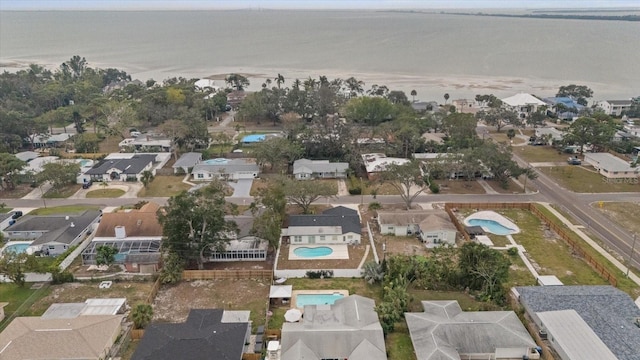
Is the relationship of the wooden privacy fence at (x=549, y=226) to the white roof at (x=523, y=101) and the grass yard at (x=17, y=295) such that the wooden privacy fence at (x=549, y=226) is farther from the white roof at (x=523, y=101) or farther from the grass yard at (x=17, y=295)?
the white roof at (x=523, y=101)

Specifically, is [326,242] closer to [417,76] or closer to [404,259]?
[404,259]

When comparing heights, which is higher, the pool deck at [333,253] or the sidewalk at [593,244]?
the pool deck at [333,253]

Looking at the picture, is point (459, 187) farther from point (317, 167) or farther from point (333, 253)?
point (333, 253)

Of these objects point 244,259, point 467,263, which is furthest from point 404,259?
point 244,259


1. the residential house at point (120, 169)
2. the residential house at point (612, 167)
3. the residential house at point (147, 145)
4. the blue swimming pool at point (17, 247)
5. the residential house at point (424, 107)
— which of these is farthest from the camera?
the residential house at point (424, 107)

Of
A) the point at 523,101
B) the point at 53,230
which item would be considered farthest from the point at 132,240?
the point at 523,101

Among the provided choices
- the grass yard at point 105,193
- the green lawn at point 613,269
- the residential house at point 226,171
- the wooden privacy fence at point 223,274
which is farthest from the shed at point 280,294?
the grass yard at point 105,193

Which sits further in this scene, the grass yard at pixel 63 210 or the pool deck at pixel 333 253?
the grass yard at pixel 63 210
